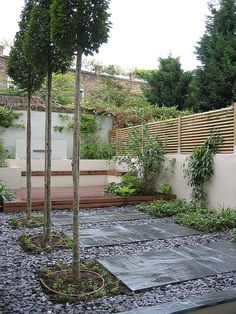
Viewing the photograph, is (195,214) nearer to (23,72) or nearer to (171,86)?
(23,72)

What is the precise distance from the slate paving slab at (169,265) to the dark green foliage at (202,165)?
2422 mm

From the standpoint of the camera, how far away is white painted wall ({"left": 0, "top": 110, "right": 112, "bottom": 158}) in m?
10.2

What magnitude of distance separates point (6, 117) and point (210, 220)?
7234 mm

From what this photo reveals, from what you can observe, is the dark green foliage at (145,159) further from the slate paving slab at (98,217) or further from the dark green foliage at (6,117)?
the dark green foliage at (6,117)

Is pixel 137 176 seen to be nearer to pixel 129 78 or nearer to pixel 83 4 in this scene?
pixel 83 4

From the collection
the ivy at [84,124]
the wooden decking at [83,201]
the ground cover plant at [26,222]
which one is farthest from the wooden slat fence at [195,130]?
the ground cover plant at [26,222]

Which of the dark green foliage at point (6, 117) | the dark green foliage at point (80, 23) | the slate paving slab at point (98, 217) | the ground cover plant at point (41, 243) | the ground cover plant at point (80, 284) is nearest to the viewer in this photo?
the ground cover plant at point (80, 284)

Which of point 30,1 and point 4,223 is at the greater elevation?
→ point 30,1

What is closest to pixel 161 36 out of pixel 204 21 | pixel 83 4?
pixel 204 21

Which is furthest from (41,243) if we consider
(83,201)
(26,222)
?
(83,201)

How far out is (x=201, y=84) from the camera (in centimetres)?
1150

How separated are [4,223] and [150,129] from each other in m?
4.59

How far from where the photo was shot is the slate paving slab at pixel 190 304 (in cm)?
224

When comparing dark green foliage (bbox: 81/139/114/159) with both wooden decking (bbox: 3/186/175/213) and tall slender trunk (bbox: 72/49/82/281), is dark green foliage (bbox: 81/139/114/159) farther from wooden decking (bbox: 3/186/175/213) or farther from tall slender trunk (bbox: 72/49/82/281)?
tall slender trunk (bbox: 72/49/82/281)
